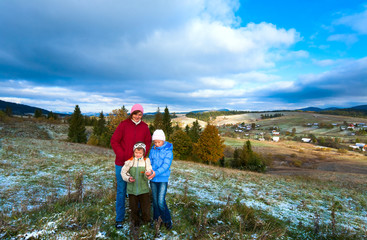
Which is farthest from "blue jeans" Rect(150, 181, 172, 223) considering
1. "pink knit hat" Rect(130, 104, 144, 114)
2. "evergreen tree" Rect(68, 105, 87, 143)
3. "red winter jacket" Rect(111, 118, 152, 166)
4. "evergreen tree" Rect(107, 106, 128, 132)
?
"evergreen tree" Rect(68, 105, 87, 143)

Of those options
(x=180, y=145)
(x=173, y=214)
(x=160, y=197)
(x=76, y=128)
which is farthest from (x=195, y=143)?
(x=76, y=128)

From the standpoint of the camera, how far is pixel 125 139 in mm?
4145

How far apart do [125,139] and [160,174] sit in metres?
1.25

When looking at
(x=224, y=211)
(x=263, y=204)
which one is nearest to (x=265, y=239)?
(x=224, y=211)

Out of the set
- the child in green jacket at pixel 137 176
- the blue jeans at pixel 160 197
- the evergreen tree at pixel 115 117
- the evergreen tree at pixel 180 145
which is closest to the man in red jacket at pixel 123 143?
the child in green jacket at pixel 137 176

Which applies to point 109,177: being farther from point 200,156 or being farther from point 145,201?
point 200,156

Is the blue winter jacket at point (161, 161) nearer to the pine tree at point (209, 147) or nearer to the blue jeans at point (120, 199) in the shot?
the blue jeans at point (120, 199)

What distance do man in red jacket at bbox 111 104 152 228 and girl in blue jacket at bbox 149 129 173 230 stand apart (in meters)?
0.52

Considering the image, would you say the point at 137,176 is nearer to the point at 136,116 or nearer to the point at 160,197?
the point at 160,197

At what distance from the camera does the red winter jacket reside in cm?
406

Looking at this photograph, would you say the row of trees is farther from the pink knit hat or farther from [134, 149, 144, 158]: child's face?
[134, 149, 144, 158]: child's face

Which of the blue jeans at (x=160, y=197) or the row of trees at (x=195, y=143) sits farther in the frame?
the row of trees at (x=195, y=143)

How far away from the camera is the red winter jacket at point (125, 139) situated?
4062 mm

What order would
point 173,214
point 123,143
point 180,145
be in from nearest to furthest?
1. point 123,143
2. point 173,214
3. point 180,145
